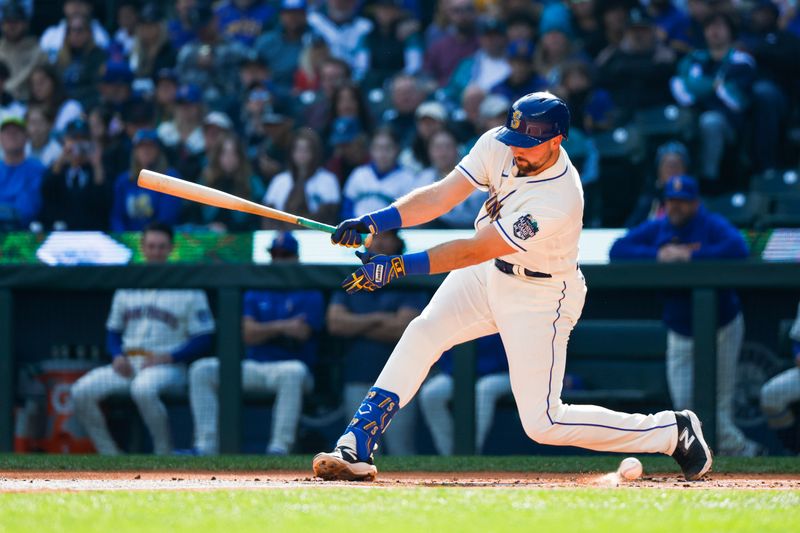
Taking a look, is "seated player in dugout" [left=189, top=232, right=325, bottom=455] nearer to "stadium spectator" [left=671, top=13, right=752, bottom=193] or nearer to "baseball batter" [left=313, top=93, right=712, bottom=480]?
"baseball batter" [left=313, top=93, right=712, bottom=480]

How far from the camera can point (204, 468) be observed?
6266 mm

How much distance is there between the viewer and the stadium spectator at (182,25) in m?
11.3

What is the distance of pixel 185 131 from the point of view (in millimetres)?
9930

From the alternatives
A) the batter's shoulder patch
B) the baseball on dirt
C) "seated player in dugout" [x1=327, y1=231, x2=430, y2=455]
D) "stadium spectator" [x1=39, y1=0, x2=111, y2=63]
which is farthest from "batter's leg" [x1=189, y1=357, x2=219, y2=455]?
"stadium spectator" [x1=39, y1=0, x2=111, y2=63]

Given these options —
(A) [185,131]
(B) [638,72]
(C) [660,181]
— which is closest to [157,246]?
(A) [185,131]

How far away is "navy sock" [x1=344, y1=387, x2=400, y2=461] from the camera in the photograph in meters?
5.05

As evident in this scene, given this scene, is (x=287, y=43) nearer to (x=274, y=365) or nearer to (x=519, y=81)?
(x=519, y=81)

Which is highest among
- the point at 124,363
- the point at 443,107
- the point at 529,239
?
the point at 443,107

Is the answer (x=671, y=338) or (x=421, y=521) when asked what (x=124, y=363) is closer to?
(x=671, y=338)

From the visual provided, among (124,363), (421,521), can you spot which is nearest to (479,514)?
(421,521)

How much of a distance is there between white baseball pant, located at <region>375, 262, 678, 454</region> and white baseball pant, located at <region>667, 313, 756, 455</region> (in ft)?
5.34

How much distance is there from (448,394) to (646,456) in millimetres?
1099

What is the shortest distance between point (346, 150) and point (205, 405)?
2.59 m

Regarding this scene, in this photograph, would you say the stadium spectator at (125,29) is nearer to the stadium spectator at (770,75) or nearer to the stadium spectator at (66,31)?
the stadium spectator at (66,31)
